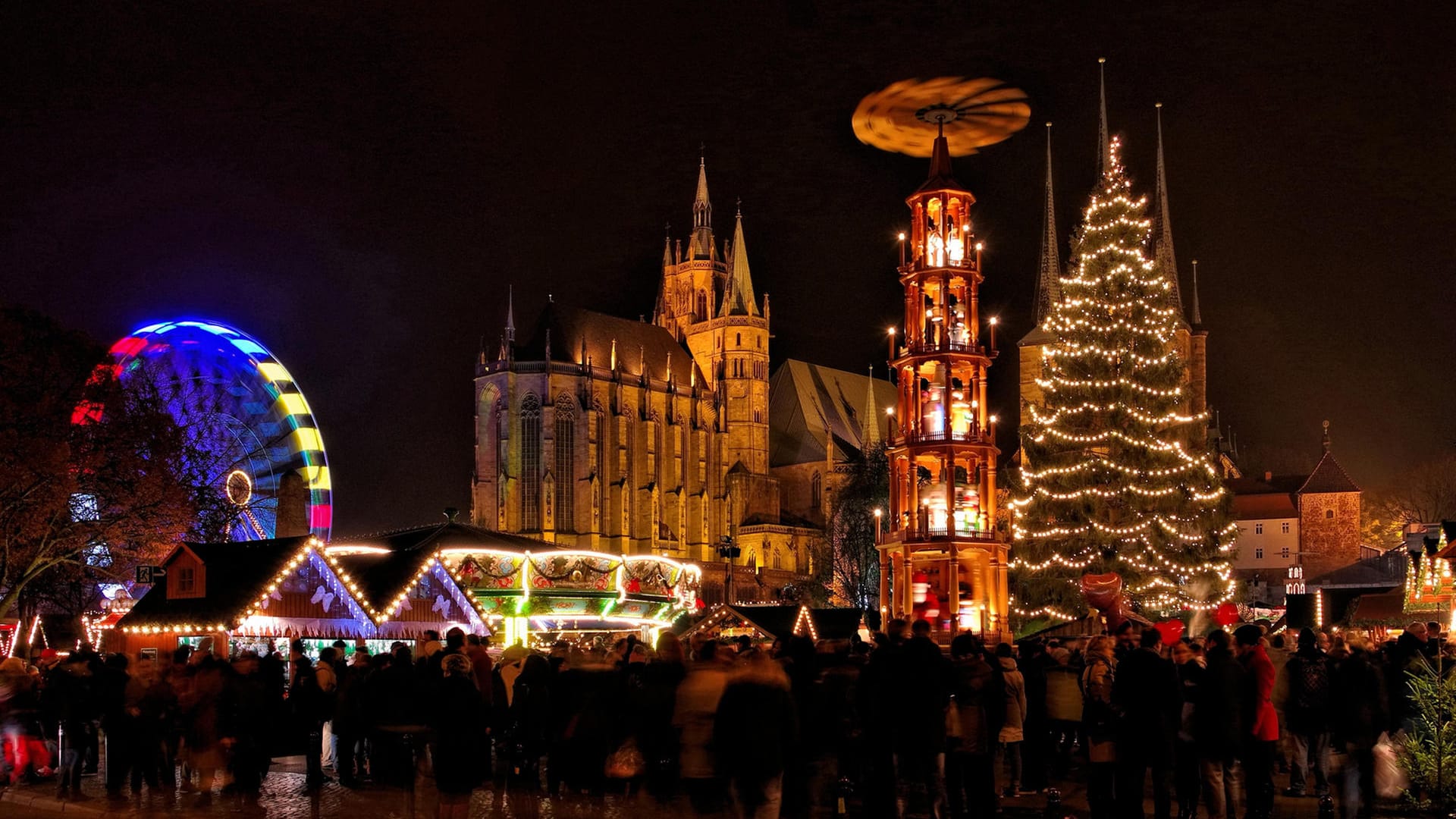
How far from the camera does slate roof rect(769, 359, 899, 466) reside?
101m

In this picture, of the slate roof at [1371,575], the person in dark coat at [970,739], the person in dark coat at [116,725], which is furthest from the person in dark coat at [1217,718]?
the slate roof at [1371,575]

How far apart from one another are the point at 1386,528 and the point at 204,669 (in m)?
90.9

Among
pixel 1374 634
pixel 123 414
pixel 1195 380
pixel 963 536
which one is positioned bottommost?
pixel 1374 634

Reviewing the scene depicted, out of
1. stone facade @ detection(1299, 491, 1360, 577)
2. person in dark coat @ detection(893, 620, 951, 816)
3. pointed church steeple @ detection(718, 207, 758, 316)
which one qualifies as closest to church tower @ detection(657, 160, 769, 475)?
pointed church steeple @ detection(718, 207, 758, 316)

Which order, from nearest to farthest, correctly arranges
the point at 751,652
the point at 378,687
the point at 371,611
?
1. the point at 751,652
2. the point at 378,687
3. the point at 371,611

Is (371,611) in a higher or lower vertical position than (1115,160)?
lower

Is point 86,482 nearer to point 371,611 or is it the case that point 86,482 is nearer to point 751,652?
point 371,611

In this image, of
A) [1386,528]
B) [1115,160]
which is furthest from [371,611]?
[1386,528]

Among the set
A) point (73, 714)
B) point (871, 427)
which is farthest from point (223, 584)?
point (871, 427)

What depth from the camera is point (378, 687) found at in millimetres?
11695

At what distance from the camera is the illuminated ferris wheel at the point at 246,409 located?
35.3 metres

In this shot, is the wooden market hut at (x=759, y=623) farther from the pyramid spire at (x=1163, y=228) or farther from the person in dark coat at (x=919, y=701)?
the pyramid spire at (x=1163, y=228)

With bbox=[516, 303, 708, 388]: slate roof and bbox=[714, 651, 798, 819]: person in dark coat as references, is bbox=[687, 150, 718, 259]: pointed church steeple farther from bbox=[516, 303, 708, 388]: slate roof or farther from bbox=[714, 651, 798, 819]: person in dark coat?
bbox=[714, 651, 798, 819]: person in dark coat

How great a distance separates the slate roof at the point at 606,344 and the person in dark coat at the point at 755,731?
7475 centimetres
